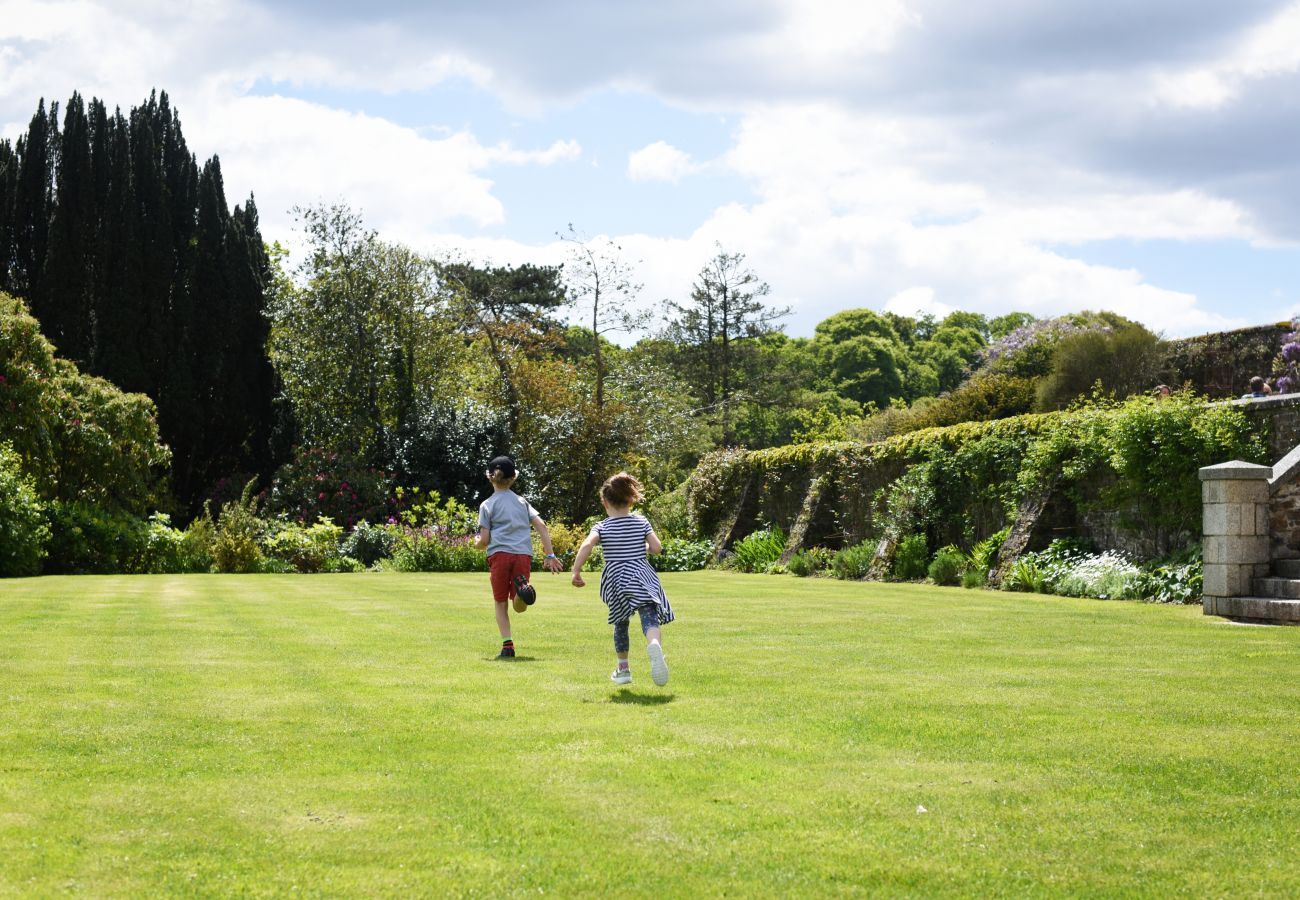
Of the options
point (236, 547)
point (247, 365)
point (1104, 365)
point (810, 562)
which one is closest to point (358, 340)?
point (247, 365)

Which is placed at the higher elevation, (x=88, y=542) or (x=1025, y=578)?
(x=88, y=542)

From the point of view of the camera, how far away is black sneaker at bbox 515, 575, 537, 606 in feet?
29.6

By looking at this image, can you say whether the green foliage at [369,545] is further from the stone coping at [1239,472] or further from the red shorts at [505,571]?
the stone coping at [1239,472]

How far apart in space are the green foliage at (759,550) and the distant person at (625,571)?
15.4 meters

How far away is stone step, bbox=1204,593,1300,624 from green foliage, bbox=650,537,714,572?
13047mm

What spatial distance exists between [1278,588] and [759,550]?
40.8 feet

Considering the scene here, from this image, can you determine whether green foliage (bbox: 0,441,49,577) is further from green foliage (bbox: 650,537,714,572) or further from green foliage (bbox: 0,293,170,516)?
green foliage (bbox: 650,537,714,572)

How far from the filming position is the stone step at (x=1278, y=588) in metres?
11.9

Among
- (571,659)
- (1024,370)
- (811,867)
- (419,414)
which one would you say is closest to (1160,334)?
(1024,370)

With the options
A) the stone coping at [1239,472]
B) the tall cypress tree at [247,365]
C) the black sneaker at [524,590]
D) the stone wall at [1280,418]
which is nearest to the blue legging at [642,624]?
the black sneaker at [524,590]

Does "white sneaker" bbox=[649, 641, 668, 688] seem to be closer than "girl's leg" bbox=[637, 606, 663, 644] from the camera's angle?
Yes

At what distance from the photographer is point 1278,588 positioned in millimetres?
12070

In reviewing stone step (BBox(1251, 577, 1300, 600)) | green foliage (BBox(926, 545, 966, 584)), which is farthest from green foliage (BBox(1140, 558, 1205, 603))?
green foliage (BBox(926, 545, 966, 584))

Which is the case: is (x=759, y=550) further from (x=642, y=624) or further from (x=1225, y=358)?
(x=642, y=624)
